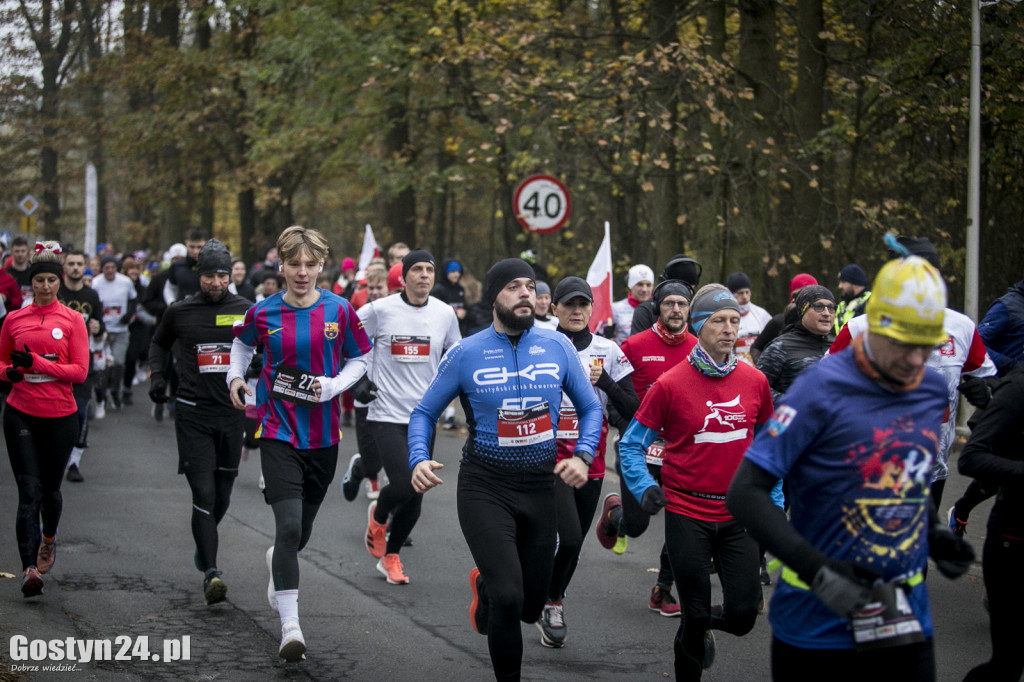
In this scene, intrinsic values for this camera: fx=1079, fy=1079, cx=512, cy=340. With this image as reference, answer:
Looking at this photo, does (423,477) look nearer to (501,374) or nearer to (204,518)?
(501,374)

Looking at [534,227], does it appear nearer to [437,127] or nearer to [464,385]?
[464,385]

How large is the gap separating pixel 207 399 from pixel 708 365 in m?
3.50

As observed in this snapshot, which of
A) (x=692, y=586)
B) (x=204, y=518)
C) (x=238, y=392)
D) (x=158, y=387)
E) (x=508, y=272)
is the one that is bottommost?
(x=204, y=518)

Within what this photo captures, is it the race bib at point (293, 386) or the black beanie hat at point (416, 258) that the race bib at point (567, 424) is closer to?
the race bib at point (293, 386)

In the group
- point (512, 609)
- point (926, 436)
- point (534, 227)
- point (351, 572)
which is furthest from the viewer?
point (534, 227)

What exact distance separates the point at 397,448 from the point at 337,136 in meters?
18.0

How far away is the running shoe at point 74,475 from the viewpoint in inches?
436

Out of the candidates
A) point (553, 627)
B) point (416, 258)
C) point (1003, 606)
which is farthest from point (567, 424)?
point (1003, 606)

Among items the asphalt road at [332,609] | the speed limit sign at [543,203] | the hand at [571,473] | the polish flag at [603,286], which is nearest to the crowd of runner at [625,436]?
the hand at [571,473]

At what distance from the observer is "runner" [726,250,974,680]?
10.3 feet

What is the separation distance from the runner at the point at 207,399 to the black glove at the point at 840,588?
15.4 ft

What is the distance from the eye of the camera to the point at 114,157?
29750 millimetres

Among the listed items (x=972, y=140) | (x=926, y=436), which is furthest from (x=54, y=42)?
(x=926, y=436)

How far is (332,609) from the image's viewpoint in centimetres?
691
